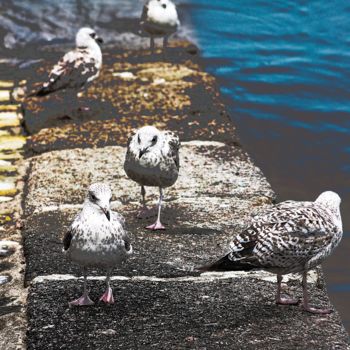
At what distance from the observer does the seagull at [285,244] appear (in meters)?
4.71

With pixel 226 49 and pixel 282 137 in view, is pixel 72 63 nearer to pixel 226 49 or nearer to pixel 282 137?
pixel 282 137

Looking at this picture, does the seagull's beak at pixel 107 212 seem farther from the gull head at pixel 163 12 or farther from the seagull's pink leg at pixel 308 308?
the gull head at pixel 163 12

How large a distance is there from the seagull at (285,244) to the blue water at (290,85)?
242cm

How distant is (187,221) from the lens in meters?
5.95

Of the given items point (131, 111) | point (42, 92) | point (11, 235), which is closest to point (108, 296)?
point (11, 235)

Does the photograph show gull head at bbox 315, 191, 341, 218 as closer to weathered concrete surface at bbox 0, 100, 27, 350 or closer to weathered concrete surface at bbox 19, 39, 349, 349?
weathered concrete surface at bbox 19, 39, 349, 349

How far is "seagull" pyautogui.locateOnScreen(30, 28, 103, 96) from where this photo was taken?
8352 mm

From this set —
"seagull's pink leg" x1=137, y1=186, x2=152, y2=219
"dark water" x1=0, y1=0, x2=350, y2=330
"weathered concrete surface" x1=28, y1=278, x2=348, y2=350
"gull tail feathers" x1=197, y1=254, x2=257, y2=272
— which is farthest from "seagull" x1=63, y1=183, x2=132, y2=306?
"dark water" x1=0, y1=0, x2=350, y2=330

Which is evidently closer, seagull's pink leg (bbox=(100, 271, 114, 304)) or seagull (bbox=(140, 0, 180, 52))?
seagull's pink leg (bbox=(100, 271, 114, 304))

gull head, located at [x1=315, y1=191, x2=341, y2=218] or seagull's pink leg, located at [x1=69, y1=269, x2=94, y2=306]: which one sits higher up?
gull head, located at [x1=315, y1=191, x2=341, y2=218]

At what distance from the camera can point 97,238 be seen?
4730mm

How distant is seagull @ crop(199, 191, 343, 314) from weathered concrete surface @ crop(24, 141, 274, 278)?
0.51 metres

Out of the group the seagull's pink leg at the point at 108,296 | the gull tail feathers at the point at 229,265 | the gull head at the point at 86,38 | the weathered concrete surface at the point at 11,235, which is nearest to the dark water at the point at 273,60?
the gull head at the point at 86,38

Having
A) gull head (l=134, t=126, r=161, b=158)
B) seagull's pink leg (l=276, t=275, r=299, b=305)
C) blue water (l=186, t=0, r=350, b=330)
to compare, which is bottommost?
blue water (l=186, t=0, r=350, b=330)
